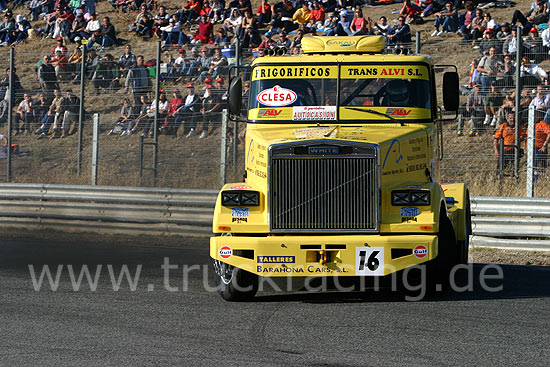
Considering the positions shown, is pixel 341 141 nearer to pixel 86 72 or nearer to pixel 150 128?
pixel 150 128

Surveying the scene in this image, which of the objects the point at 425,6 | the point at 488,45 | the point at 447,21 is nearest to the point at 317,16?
the point at 425,6

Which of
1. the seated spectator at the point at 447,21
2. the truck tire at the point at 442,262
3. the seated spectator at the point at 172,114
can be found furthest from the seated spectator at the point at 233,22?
the truck tire at the point at 442,262

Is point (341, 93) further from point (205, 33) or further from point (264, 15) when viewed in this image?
point (264, 15)

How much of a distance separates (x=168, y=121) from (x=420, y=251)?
35.2 feet

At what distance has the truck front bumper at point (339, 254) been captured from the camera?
852 centimetres

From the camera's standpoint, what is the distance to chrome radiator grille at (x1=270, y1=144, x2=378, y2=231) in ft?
28.6

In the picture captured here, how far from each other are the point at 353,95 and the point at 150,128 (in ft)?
30.4

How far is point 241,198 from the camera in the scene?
350 inches

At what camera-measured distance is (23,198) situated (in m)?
16.8

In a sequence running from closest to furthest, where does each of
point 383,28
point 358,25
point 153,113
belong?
1. point 153,113
2. point 358,25
3. point 383,28

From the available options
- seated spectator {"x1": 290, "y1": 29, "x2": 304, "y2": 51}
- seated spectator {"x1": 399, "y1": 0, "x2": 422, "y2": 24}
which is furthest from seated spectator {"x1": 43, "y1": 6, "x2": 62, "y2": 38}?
seated spectator {"x1": 399, "y1": 0, "x2": 422, "y2": 24}

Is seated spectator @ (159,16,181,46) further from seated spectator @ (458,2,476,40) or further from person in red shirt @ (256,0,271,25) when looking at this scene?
seated spectator @ (458,2,476,40)

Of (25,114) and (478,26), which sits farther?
(478,26)

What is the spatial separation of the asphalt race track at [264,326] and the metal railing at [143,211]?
3.05 meters
